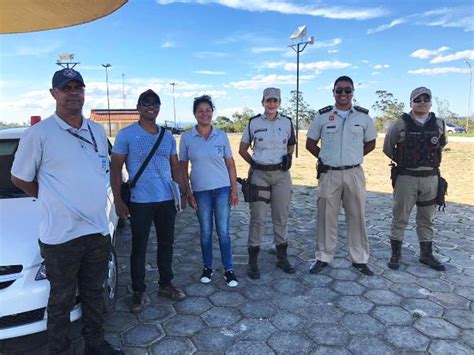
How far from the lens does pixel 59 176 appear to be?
2.36 metres

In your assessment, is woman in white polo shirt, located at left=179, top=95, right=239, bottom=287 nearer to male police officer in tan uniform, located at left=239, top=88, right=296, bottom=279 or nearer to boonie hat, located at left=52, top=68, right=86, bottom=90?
male police officer in tan uniform, located at left=239, top=88, right=296, bottom=279

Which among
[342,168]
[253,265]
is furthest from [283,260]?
[342,168]

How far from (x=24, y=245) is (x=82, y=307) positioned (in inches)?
21.8

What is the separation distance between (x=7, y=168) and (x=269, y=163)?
2.50m

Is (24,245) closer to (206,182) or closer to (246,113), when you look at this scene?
(206,182)

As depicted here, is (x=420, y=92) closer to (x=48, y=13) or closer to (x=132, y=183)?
(x=132, y=183)

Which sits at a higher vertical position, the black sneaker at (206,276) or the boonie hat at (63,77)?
the boonie hat at (63,77)

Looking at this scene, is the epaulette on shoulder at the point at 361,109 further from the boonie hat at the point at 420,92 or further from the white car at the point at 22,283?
the white car at the point at 22,283

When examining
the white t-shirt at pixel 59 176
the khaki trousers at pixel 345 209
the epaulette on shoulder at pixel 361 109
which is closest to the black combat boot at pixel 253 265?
the khaki trousers at pixel 345 209

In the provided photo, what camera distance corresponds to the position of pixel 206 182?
12.0 feet

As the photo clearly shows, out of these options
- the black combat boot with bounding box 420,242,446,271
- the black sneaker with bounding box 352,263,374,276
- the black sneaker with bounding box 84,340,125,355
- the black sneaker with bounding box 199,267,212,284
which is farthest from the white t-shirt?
the black combat boot with bounding box 420,242,446,271

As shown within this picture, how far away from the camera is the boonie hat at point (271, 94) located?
4009 millimetres

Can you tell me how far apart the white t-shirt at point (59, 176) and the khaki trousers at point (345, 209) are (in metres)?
2.55

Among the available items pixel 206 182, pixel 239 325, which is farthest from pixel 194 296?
pixel 206 182
